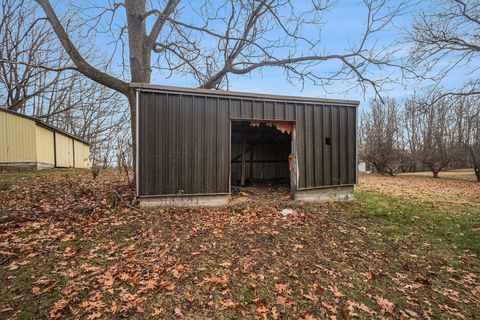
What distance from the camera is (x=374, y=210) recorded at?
7.55 metres

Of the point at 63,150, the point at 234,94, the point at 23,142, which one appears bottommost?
the point at 63,150

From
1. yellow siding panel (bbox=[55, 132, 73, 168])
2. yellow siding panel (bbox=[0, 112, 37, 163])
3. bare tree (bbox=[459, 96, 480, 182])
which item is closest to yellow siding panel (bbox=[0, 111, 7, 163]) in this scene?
yellow siding panel (bbox=[0, 112, 37, 163])

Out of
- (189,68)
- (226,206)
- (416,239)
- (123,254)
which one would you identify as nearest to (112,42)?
(189,68)

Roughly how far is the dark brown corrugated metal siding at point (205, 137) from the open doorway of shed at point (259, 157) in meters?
2.46

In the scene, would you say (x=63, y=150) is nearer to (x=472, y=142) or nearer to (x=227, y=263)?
(x=227, y=263)

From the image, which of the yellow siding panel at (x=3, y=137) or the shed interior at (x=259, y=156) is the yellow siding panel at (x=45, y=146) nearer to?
the yellow siding panel at (x=3, y=137)

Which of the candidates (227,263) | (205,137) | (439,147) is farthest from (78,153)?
(439,147)

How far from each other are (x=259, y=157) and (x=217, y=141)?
522cm

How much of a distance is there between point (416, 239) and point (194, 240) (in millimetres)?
4806

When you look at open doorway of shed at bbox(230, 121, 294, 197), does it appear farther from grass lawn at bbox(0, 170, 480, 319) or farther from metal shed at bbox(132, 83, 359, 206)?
grass lawn at bbox(0, 170, 480, 319)

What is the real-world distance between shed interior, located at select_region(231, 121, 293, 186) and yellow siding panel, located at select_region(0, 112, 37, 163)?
11.5m

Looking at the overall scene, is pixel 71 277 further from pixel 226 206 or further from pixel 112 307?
pixel 226 206

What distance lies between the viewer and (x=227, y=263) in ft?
13.7

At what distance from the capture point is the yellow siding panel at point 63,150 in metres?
17.5
